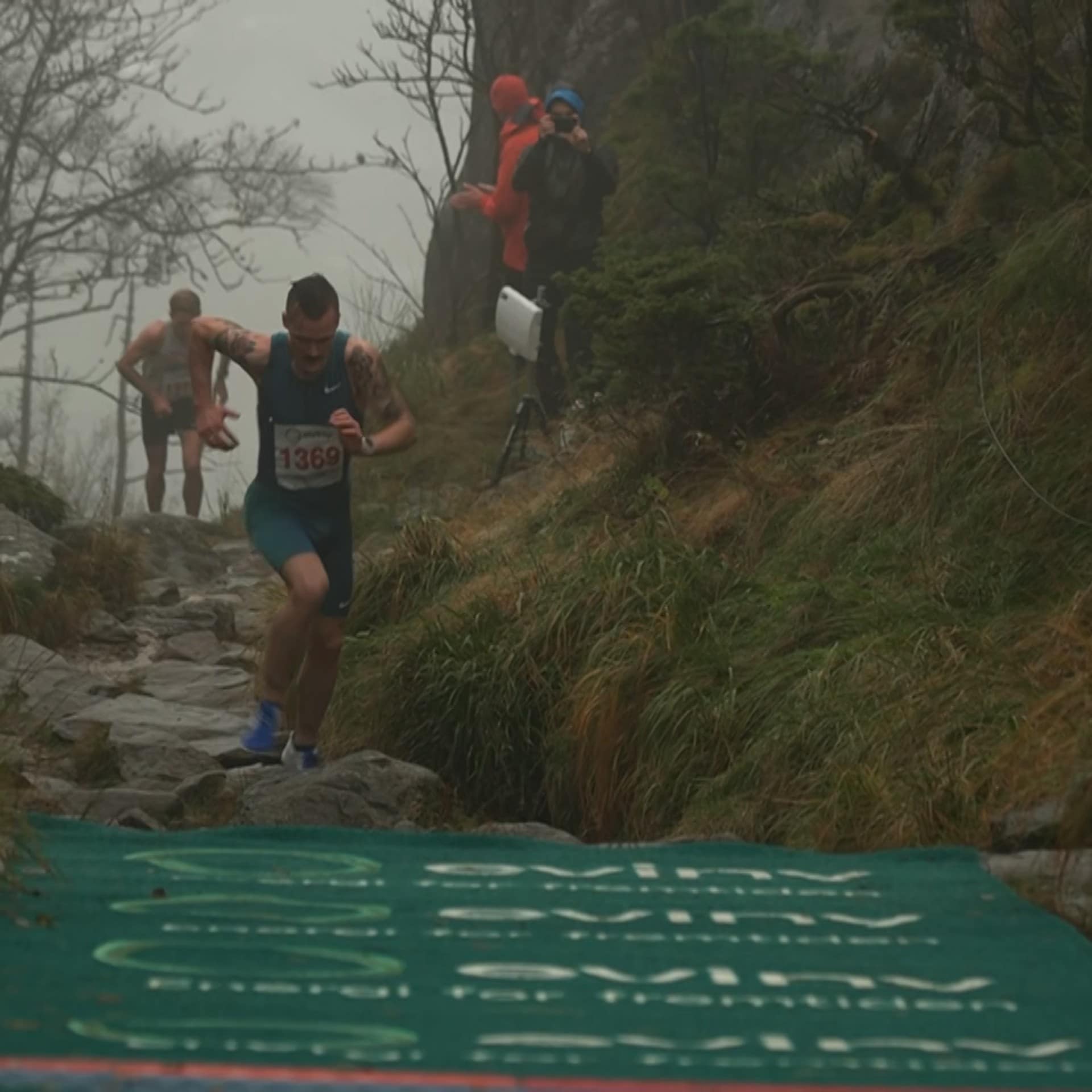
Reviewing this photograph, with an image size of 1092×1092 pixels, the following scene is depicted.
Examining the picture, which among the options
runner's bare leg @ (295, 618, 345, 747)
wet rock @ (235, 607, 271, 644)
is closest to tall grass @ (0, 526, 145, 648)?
wet rock @ (235, 607, 271, 644)

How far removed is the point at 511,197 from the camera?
1486 cm

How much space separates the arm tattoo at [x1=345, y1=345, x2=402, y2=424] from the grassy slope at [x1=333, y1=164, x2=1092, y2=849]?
116 centimetres

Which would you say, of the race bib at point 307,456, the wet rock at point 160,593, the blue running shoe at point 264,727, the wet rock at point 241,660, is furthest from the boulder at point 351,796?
the wet rock at point 160,593

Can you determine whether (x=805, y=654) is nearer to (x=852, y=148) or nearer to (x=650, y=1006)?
(x=650, y=1006)

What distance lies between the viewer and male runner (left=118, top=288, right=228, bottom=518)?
12.8 metres

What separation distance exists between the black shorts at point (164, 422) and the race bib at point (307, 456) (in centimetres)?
713

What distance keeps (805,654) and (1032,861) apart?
2.03 m

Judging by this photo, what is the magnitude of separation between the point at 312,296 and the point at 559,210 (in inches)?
336

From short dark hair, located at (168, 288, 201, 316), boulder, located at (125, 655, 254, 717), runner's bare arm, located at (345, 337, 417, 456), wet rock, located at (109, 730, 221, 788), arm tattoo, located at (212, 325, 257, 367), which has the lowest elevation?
wet rock, located at (109, 730, 221, 788)

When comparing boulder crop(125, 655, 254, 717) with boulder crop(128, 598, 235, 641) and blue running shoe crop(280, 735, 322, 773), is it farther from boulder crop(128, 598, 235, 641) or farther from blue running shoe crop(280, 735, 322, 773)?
blue running shoe crop(280, 735, 322, 773)

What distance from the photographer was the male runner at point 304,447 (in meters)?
5.96

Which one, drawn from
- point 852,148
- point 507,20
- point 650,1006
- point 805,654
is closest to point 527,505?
point 852,148

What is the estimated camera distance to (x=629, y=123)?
51.2ft

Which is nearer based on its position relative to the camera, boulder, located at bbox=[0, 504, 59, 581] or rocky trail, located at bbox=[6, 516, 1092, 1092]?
rocky trail, located at bbox=[6, 516, 1092, 1092]
